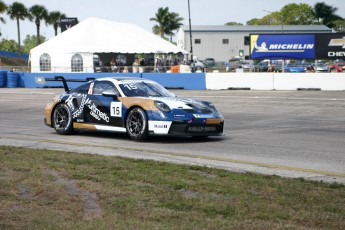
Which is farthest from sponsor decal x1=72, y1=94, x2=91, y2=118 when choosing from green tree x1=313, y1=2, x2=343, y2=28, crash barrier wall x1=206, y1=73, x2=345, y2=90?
green tree x1=313, y1=2, x2=343, y2=28

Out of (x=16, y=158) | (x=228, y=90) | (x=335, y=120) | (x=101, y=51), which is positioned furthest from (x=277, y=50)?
(x=16, y=158)

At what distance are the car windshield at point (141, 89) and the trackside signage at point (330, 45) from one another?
90.1ft

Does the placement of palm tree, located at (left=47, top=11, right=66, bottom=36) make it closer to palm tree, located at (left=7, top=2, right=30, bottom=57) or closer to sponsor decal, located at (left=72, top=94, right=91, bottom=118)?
palm tree, located at (left=7, top=2, right=30, bottom=57)

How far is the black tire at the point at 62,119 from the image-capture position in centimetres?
1380

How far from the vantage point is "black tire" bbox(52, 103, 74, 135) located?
1380 centimetres

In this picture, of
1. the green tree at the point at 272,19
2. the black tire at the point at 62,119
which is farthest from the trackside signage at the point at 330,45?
the green tree at the point at 272,19

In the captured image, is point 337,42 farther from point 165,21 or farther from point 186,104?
point 165,21

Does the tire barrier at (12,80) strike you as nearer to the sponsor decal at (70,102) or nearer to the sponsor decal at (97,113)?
the sponsor decal at (70,102)

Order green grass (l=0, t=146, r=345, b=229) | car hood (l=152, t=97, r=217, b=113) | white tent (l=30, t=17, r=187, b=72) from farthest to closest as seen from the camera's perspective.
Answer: white tent (l=30, t=17, r=187, b=72) → car hood (l=152, t=97, r=217, b=113) → green grass (l=0, t=146, r=345, b=229)

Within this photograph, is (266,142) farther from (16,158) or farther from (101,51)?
(101,51)

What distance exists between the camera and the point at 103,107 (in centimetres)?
1316

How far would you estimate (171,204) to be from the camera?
6406mm

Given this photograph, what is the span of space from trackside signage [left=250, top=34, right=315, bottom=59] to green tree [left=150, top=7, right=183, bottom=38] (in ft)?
272

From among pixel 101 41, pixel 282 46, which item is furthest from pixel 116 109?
pixel 101 41
